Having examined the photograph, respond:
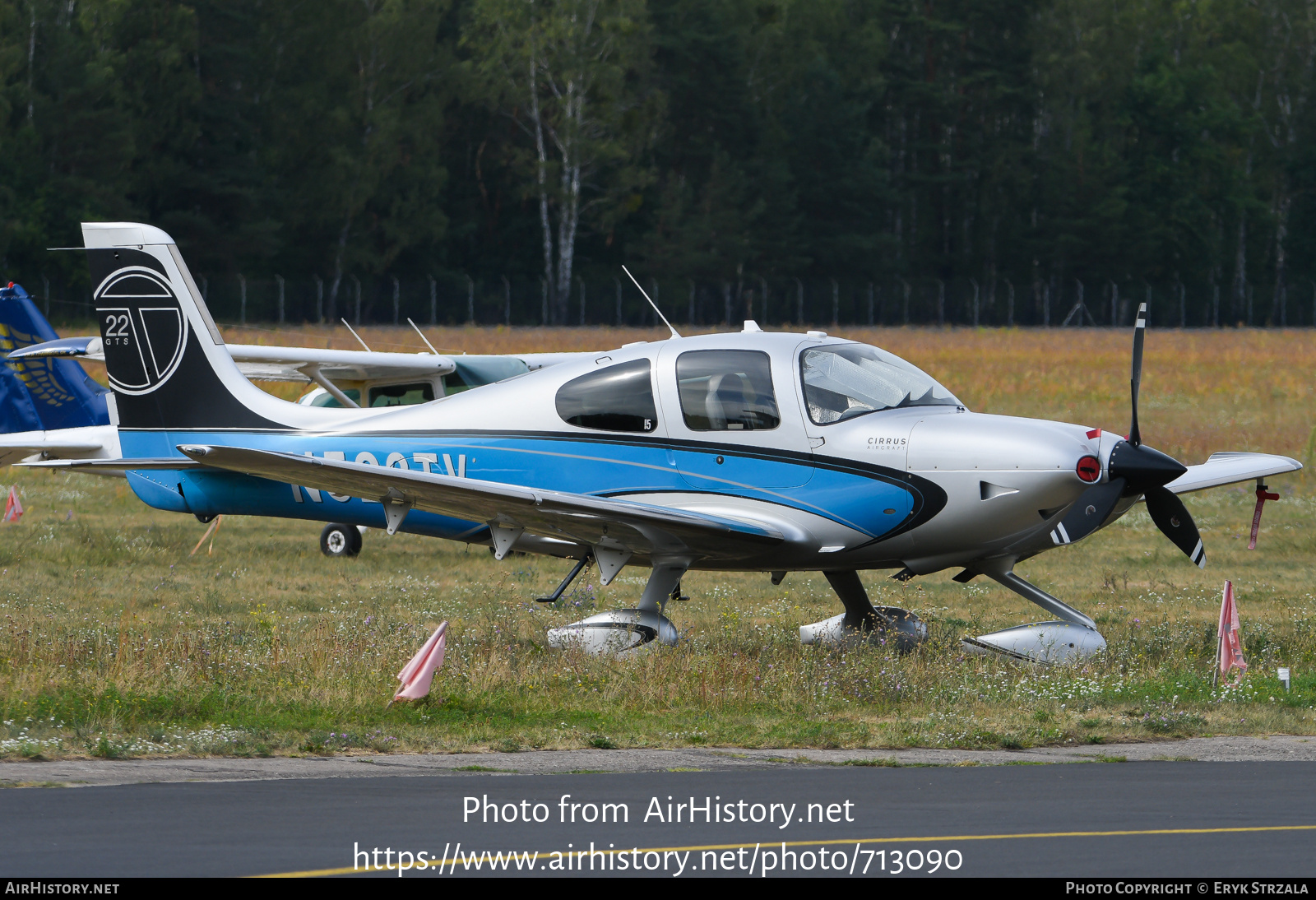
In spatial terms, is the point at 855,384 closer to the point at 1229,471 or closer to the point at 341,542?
the point at 1229,471

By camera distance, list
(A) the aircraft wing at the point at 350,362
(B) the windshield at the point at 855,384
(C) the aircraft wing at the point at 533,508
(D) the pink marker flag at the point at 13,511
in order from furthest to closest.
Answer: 1. (D) the pink marker flag at the point at 13,511
2. (A) the aircraft wing at the point at 350,362
3. (B) the windshield at the point at 855,384
4. (C) the aircraft wing at the point at 533,508

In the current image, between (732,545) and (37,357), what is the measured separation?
477 inches

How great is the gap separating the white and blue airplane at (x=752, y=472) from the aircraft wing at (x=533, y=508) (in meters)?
0.02

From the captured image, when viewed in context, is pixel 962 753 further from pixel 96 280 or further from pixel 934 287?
pixel 934 287

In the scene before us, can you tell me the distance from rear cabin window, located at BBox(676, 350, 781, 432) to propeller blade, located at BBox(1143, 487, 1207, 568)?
2683mm

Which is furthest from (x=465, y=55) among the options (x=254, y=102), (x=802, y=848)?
(x=802, y=848)

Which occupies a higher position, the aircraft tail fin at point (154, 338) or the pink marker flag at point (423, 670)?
the aircraft tail fin at point (154, 338)

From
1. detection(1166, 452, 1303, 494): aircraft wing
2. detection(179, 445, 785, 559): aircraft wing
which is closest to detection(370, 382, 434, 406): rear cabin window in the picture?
detection(179, 445, 785, 559): aircraft wing

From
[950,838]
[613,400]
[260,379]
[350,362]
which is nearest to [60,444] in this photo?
[260,379]

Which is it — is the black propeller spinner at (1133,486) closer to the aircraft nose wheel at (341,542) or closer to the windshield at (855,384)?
the windshield at (855,384)

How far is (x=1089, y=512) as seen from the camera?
436 inches

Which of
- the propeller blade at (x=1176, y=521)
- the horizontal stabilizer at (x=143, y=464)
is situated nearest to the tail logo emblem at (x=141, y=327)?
the horizontal stabilizer at (x=143, y=464)

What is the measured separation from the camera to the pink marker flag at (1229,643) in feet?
35.6

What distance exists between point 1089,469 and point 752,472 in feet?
7.37
